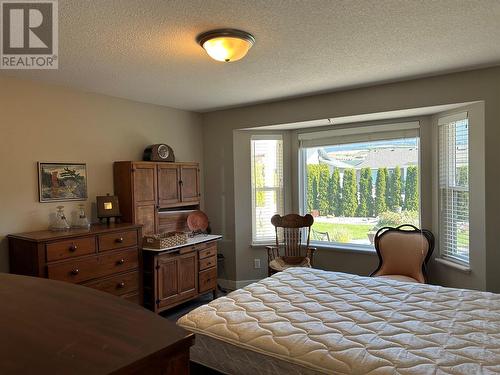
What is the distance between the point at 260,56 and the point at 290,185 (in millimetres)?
2440

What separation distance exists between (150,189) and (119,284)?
1.09 m

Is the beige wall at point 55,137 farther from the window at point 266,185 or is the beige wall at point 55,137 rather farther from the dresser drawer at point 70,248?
the window at point 266,185

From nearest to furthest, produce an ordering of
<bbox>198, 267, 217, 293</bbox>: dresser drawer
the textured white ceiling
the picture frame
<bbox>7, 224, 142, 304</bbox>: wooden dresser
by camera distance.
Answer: the textured white ceiling → <bbox>7, 224, 142, 304</bbox>: wooden dresser → the picture frame → <bbox>198, 267, 217, 293</bbox>: dresser drawer

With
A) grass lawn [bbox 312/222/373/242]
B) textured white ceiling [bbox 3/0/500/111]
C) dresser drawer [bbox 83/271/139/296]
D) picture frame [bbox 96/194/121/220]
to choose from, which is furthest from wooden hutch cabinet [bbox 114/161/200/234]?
grass lawn [bbox 312/222/373/242]

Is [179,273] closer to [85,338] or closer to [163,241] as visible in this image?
[163,241]

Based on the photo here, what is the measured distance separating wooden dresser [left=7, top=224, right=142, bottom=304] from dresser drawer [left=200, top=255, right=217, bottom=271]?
809 millimetres

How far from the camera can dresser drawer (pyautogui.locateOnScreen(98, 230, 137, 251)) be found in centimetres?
327

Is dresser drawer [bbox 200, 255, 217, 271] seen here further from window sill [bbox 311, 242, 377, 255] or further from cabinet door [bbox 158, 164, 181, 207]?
window sill [bbox 311, 242, 377, 255]

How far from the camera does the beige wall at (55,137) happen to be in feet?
10.2

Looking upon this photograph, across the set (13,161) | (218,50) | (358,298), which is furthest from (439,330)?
(13,161)

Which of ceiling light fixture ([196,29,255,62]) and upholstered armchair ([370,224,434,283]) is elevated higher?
ceiling light fixture ([196,29,255,62])

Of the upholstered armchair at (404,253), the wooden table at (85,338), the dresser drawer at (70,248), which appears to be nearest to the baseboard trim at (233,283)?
the upholstered armchair at (404,253)

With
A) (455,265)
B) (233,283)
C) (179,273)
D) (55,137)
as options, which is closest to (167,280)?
(179,273)

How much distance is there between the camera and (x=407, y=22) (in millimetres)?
2172
